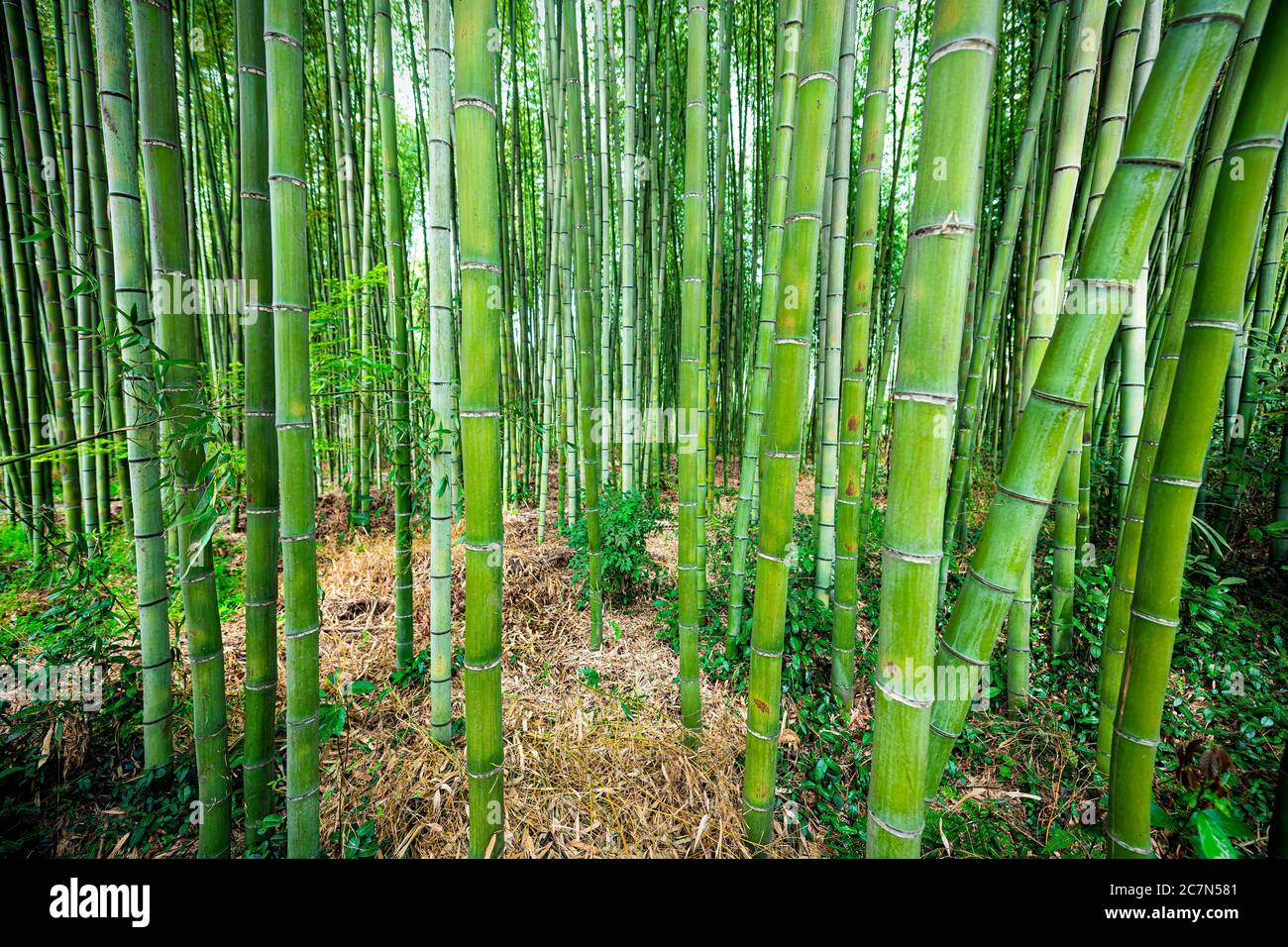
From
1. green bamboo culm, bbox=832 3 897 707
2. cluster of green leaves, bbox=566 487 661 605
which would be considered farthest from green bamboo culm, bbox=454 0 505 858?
cluster of green leaves, bbox=566 487 661 605

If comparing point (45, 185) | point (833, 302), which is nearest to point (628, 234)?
point (833, 302)

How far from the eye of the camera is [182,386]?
1.23m

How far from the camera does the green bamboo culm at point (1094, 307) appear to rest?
68 cm

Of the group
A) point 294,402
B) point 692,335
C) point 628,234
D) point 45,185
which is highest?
point 45,185

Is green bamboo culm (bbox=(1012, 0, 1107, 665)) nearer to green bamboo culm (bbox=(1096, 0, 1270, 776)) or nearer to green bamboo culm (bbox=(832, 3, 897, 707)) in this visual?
green bamboo culm (bbox=(1096, 0, 1270, 776))

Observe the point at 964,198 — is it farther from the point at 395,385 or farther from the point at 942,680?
the point at 395,385

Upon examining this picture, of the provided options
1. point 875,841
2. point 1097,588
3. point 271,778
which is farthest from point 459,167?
point 1097,588

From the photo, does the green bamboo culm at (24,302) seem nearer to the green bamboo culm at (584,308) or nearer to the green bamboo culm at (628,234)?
the green bamboo culm at (584,308)

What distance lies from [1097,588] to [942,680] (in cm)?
252

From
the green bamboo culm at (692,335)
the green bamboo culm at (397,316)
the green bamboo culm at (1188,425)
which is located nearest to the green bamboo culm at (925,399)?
the green bamboo culm at (1188,425)

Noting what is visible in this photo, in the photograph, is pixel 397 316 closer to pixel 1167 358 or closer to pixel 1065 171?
pixel 1065 171

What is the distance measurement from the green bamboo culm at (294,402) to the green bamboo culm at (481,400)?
40cm

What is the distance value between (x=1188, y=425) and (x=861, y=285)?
1.02 m
